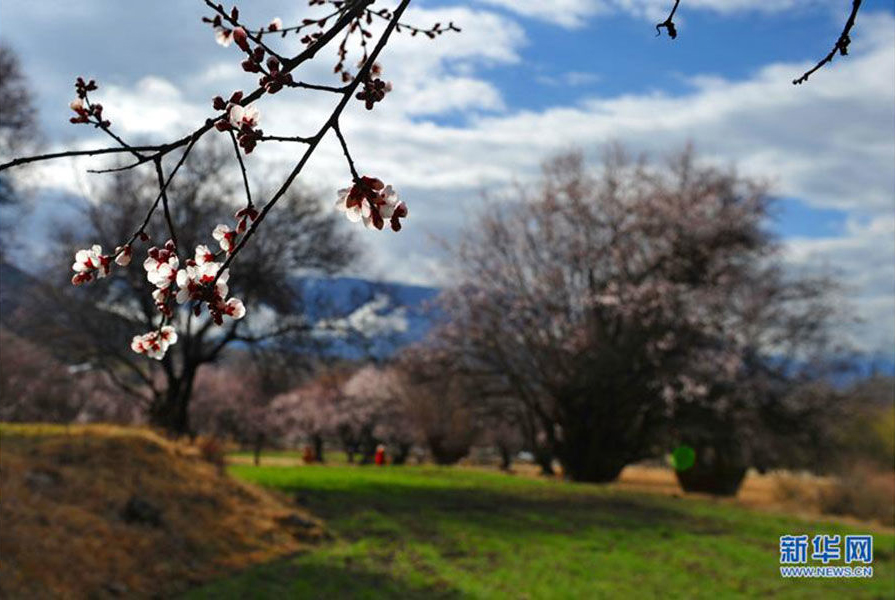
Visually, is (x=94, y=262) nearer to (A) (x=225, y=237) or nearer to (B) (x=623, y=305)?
(A) (x=225, y=237)

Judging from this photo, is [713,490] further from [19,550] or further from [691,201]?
[19,550]

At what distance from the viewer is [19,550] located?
802cm

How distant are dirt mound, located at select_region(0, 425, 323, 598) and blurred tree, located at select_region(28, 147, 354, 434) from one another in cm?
471

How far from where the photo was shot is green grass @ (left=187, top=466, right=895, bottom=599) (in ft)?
31.3

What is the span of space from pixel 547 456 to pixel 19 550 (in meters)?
22.1

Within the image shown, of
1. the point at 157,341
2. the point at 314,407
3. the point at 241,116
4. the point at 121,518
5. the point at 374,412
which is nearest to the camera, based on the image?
the point at 241,116

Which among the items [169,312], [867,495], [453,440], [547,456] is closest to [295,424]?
[453,440]

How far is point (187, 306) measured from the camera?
60.6ft

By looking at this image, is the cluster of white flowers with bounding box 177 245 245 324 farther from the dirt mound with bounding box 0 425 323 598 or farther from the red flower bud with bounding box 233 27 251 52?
the dirt mound with bounding box 0 425 323 598

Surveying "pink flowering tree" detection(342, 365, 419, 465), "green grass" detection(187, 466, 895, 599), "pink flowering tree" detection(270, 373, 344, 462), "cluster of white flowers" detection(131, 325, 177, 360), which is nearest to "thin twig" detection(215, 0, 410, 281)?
"cluster of white flowers" detection(131, 325, 177, 360)

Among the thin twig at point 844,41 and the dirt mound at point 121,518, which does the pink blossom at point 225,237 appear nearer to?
the thin twig at point 844,41

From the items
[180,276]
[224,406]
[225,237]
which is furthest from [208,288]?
[224,406]

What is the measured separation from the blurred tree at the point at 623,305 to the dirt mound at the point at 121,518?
397 inches

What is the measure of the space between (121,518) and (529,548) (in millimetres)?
5097
